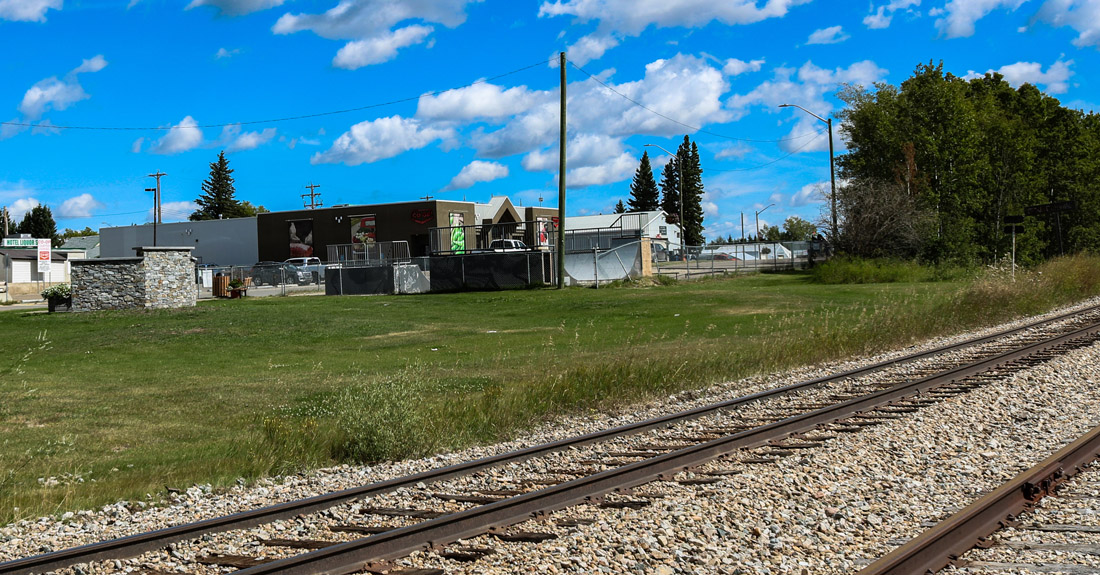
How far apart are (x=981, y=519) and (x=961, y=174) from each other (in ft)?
153

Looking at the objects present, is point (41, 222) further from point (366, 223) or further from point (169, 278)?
point (169, 278)

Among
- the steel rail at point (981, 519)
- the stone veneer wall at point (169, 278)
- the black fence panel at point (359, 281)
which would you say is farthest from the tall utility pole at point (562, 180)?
the steel rail at point (981, 519)

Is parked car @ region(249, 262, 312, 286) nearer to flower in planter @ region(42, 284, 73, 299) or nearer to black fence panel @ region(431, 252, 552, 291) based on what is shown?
black fence panel @ region(431, 252, 552, 291)

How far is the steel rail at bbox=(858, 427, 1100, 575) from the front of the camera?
5.31 meters

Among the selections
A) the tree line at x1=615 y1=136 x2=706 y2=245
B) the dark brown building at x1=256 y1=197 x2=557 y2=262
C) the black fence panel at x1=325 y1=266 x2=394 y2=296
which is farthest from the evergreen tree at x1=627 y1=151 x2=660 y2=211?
the black fence panel at x1=325 y1=266 x2=394 y2=296

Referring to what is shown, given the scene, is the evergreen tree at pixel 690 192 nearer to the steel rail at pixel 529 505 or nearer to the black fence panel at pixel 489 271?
the black fence panel at pixel 489 271

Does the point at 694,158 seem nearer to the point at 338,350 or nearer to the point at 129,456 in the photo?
the point at 338,350

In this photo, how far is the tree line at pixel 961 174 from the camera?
154 ft

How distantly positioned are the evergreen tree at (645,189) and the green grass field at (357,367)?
102603 millimetres

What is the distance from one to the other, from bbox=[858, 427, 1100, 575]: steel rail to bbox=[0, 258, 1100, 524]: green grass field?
210 inches

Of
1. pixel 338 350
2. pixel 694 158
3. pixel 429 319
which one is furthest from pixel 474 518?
pixel 694 158

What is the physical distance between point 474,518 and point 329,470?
2697 mm

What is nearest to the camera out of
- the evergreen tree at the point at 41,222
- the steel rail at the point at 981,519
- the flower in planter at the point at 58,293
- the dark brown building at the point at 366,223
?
the steel rail at the point at 981,519

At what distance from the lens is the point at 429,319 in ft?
92.2
